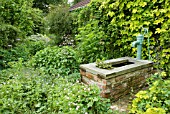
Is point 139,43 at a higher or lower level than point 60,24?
lower

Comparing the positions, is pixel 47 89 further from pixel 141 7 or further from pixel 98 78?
pixel 141 7

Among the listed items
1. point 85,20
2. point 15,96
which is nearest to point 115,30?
point 85,20

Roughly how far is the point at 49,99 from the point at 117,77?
42.0 inches

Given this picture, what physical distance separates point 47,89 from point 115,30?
2113 millimetres

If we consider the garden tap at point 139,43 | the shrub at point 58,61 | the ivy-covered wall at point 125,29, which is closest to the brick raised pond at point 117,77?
the garden tap at point 139,43

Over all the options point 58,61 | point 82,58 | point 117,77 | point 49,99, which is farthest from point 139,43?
point 49,99

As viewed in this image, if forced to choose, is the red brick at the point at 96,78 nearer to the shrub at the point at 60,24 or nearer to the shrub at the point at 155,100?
the shrub at the point at 155,100

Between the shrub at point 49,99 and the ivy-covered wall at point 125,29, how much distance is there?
1.59 meters

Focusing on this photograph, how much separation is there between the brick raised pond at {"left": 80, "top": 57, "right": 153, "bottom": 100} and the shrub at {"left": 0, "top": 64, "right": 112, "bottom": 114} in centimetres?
28

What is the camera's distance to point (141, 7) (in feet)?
11.4

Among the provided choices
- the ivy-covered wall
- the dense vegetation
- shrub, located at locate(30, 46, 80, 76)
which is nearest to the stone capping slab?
the dense vegetation

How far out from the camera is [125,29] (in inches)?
149

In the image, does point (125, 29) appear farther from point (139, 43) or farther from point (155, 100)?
point (155, 100)

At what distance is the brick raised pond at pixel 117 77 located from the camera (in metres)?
2.58
